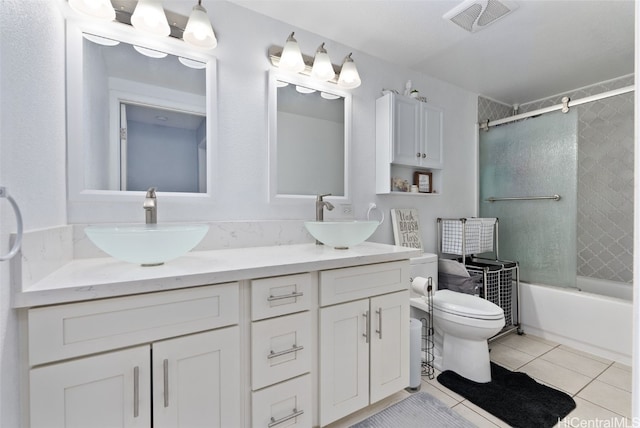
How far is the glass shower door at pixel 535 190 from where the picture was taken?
91.2 inches

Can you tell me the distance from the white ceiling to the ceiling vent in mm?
46

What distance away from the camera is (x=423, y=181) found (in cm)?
239

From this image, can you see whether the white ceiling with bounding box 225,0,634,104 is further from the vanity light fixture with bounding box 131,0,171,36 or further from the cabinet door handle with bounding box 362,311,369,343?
the cabinet door handle with bounding box 362,311,369,343

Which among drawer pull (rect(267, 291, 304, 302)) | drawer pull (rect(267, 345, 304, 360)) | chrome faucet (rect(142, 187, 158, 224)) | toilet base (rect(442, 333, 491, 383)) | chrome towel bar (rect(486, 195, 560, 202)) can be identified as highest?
chrome towel bar (rect(486, 195, 560, 202))

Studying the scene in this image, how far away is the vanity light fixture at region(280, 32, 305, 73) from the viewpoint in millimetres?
1644

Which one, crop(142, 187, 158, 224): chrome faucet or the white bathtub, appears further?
the white bathtub

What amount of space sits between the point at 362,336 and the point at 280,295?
0.48 metres

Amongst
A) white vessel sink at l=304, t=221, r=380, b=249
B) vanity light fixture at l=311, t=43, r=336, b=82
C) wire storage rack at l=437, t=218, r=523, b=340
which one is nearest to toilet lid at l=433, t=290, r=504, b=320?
wire storage rack at l=437, t=218, r=523, b=340

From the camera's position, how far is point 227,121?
155 cm

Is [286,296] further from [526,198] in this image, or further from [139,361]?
[526,198]

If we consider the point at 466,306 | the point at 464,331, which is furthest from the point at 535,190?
the point at 464,331

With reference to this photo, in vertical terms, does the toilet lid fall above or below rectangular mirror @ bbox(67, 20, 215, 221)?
below

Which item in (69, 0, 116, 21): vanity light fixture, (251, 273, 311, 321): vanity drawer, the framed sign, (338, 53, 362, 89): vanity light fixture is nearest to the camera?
(251, 273, 311, 321): vanity drawer

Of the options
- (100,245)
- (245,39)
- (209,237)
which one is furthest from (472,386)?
(245,39)
